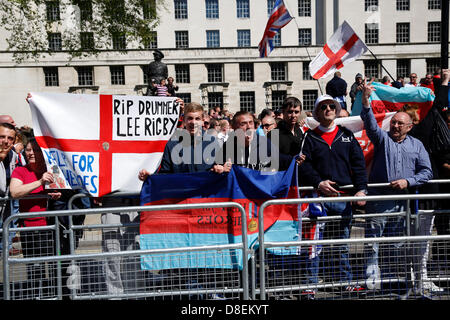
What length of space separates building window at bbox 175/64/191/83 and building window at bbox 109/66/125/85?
5.85 meters

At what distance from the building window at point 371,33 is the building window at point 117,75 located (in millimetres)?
27801

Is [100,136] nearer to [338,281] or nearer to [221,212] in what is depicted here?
[221,212]

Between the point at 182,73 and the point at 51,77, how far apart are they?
14.4 m

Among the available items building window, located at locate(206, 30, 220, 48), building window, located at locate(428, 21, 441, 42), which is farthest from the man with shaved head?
building window, located at locate(428, 21, 441, 42)

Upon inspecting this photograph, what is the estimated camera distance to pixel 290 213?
4902 millimetres

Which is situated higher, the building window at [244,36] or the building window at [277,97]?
the building window at [244,36]

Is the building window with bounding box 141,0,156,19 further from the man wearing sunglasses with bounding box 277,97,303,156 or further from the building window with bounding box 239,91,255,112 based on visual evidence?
the building window with bounding box 239,91,255,112

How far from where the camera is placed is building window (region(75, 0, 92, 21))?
74.3 ft

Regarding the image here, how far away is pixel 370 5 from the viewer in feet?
166

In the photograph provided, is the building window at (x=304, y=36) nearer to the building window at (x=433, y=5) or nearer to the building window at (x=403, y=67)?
the building window at (x=403, y=67)

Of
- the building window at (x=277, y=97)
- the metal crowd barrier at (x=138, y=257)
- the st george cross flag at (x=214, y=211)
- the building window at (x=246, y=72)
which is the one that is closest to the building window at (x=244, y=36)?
the building window at (x=246, y=72)

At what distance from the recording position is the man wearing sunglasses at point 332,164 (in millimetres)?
5191

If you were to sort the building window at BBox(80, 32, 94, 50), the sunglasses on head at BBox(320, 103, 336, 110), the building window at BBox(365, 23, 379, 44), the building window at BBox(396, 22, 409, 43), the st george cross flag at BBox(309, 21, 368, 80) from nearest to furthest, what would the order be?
1. the sunglasses on head at BBox(320, 103, 336, 110)
2. the st george cross flag at BBox(309, 21, 368, 80)
3. the building window at BBox(80, 32, 94, 50)
4. the building window at BBox(365, 23, 379, 44)
5. the building window at BBox(396, 22, 409, 43)
